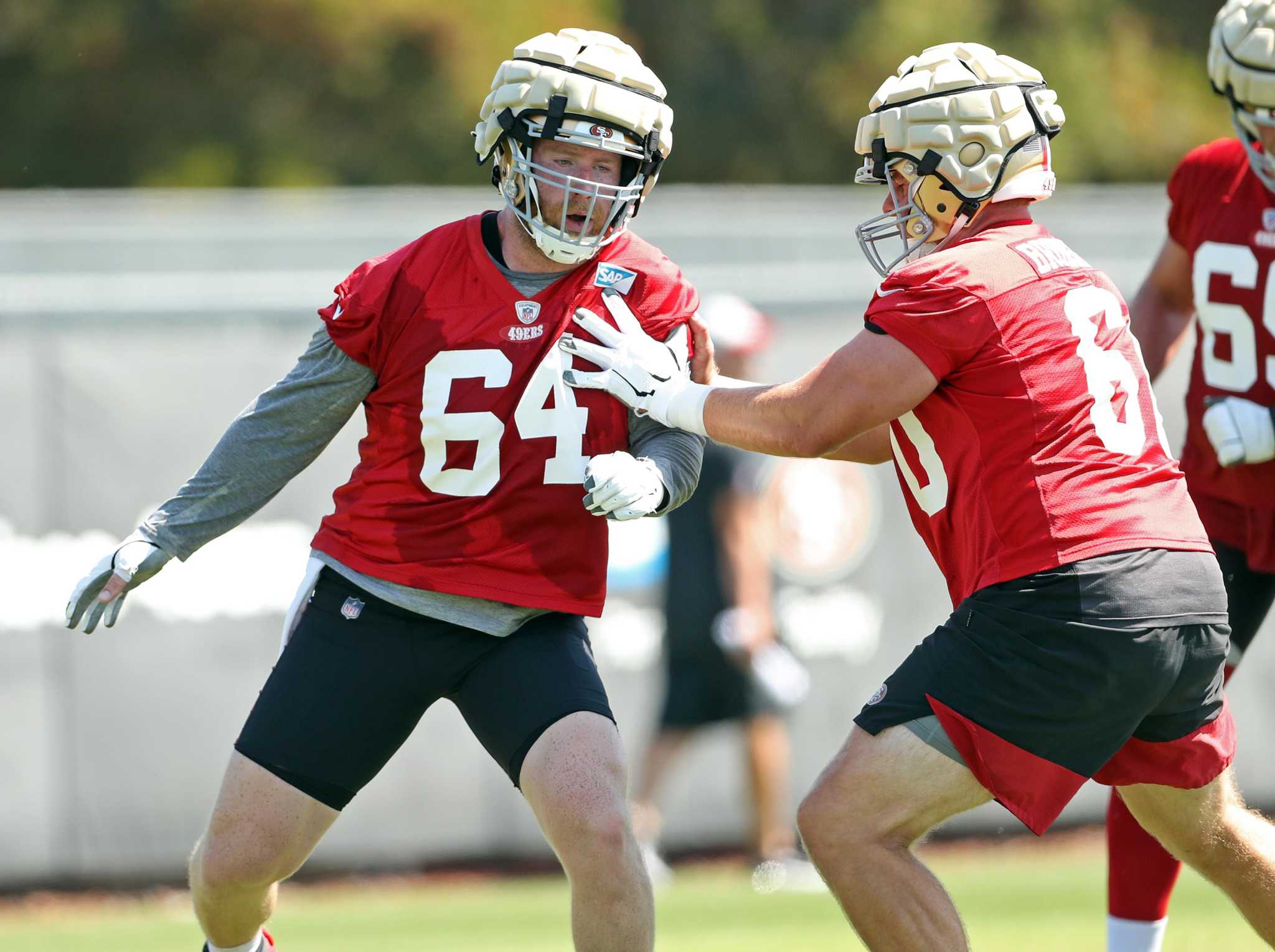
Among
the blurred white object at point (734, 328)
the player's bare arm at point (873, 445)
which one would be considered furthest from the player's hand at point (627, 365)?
the blurred white object at point (734, 328)

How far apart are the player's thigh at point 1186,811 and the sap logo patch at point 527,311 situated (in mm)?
1684

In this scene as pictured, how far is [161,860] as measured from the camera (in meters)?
7.42

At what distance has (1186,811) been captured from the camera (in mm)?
3762

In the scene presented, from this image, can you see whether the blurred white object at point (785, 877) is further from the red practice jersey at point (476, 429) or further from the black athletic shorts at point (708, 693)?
the red practice jersey at point (476, 429)

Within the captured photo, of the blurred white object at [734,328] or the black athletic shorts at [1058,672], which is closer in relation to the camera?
the black athletic shorts at [1058,672]

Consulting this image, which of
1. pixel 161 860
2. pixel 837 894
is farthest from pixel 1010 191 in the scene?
pixel 161 860

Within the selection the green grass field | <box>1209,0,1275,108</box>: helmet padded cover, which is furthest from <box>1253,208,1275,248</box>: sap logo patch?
the green grass field

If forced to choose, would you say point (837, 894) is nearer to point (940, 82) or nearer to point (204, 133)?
point (940, 82)

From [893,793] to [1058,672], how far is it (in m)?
0.40

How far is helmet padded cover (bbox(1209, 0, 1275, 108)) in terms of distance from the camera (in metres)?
4.20

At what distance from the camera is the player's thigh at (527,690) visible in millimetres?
3799

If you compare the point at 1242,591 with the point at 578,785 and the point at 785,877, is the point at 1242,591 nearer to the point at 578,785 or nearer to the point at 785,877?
the point at 578,785

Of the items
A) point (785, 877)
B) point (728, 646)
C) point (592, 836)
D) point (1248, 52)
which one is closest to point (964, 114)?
point (1248, 52)

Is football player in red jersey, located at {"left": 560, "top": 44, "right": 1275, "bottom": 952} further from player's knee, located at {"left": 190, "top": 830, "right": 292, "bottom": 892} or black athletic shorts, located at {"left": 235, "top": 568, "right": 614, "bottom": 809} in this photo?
player's knee, located at {"left": 190, "top": 830, "right": 292, "bottom": 892}
